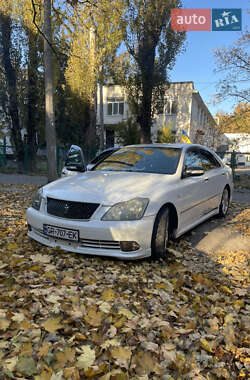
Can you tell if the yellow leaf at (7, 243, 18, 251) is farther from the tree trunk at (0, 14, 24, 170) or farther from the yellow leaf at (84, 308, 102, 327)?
the tree trunk at (0, 14, 24, 170)

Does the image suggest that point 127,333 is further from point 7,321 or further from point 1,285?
point 1,285

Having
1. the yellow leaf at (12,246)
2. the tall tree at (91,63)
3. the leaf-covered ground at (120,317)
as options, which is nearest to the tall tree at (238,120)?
the tall tree at (91,63)

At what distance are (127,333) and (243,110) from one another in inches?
503

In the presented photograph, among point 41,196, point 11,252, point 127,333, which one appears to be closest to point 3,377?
point 127,333

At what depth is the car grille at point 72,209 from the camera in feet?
11.1

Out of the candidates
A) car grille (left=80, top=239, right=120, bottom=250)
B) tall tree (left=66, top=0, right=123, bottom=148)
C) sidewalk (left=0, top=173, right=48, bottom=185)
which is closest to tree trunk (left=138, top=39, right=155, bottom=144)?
tall tree (left=66, top=0, right=123, bottom=148)

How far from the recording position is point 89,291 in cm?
280

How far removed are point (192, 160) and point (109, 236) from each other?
2.31 metres

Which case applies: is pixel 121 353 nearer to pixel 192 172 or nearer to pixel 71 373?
pixel 71 373

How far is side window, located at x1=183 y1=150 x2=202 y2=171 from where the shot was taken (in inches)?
178

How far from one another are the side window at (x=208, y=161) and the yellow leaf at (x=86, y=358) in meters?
3.97

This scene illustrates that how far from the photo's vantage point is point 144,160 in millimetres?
4672

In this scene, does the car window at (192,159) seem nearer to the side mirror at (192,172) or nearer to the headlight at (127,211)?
the side mirror at (192,172)

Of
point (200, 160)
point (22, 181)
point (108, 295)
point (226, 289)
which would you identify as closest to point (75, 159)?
point (200, 160)
